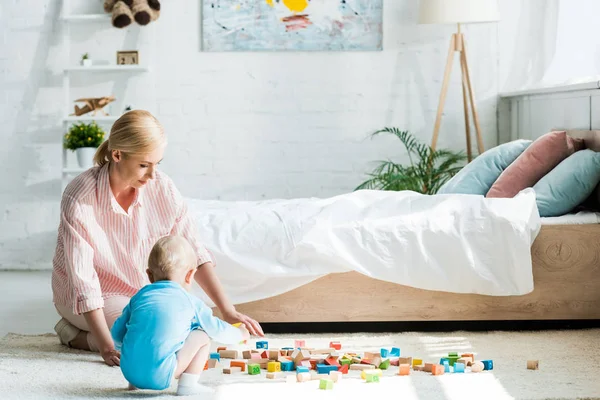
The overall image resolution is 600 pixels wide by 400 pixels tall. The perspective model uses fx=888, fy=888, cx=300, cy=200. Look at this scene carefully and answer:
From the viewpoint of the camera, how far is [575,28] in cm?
518

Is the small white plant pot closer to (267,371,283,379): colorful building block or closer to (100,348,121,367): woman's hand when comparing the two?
(100,348,121,367): woman's hand

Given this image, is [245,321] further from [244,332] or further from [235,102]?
[235,102]

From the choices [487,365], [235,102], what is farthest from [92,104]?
[487,365]

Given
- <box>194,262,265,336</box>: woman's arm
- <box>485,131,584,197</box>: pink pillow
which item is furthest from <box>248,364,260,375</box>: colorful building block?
<box>485,131,584,197</box>: pink pillow

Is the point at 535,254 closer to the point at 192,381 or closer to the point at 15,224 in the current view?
the point at 192,381

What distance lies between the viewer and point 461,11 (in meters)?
4.93

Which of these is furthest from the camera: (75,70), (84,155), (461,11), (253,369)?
(75,70)

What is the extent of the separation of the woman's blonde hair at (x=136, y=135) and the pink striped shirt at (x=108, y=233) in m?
0.24

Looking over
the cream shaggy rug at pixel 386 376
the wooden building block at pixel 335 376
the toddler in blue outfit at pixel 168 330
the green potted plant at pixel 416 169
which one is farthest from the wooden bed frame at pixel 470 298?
the green potted plant at pixel 416 169

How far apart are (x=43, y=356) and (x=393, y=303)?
52.3 inches

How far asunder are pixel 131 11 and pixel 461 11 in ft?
6.32

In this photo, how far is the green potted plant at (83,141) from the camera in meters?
5.18

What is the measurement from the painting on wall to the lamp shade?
0.48 m

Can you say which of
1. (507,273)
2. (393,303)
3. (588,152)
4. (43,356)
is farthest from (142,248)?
(588,152)
